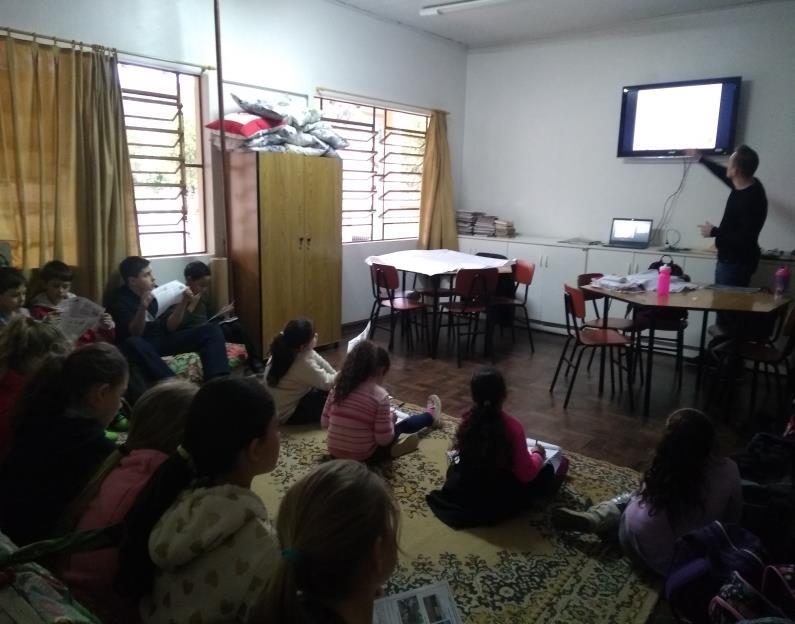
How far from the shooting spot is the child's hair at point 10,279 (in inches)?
112

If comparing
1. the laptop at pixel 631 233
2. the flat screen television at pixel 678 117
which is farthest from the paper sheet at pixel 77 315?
the flat screen television at pixel 678 117

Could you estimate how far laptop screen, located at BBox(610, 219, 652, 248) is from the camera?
17.1 ft

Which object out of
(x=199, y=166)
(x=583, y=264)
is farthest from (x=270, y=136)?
(x=583, y=264)

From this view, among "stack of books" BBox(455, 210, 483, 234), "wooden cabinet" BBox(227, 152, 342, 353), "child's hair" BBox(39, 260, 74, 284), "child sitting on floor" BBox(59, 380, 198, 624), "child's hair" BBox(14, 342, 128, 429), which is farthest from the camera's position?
"stack of books" BBox(455, 210, 483, 234)

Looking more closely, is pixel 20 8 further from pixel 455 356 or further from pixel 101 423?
pixel 455 356

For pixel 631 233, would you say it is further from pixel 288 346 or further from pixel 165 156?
pixel 165 156

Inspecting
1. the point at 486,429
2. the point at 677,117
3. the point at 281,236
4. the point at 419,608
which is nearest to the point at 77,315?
the point at 281,236

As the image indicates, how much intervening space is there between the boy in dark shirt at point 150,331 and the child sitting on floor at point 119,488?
200 centimetres

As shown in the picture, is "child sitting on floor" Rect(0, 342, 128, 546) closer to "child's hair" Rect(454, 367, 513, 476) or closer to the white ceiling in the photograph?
"child's hair" Rect(454, 367, 513, 476)

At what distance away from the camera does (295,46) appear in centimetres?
470

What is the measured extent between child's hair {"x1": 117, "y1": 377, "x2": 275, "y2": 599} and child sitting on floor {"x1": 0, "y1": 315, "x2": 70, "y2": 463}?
3.53ft

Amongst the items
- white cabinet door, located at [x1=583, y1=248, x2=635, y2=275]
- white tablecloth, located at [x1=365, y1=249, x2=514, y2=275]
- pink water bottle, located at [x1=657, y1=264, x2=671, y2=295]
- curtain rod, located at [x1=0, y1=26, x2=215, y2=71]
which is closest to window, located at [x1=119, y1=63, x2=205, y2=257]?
curtain rod, located at [x1=0, y1=26, x2=215, y2=71]

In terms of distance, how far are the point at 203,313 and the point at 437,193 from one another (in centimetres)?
310

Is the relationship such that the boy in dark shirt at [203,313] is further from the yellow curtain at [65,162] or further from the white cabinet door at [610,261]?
the white cabinet door at [610,261]
